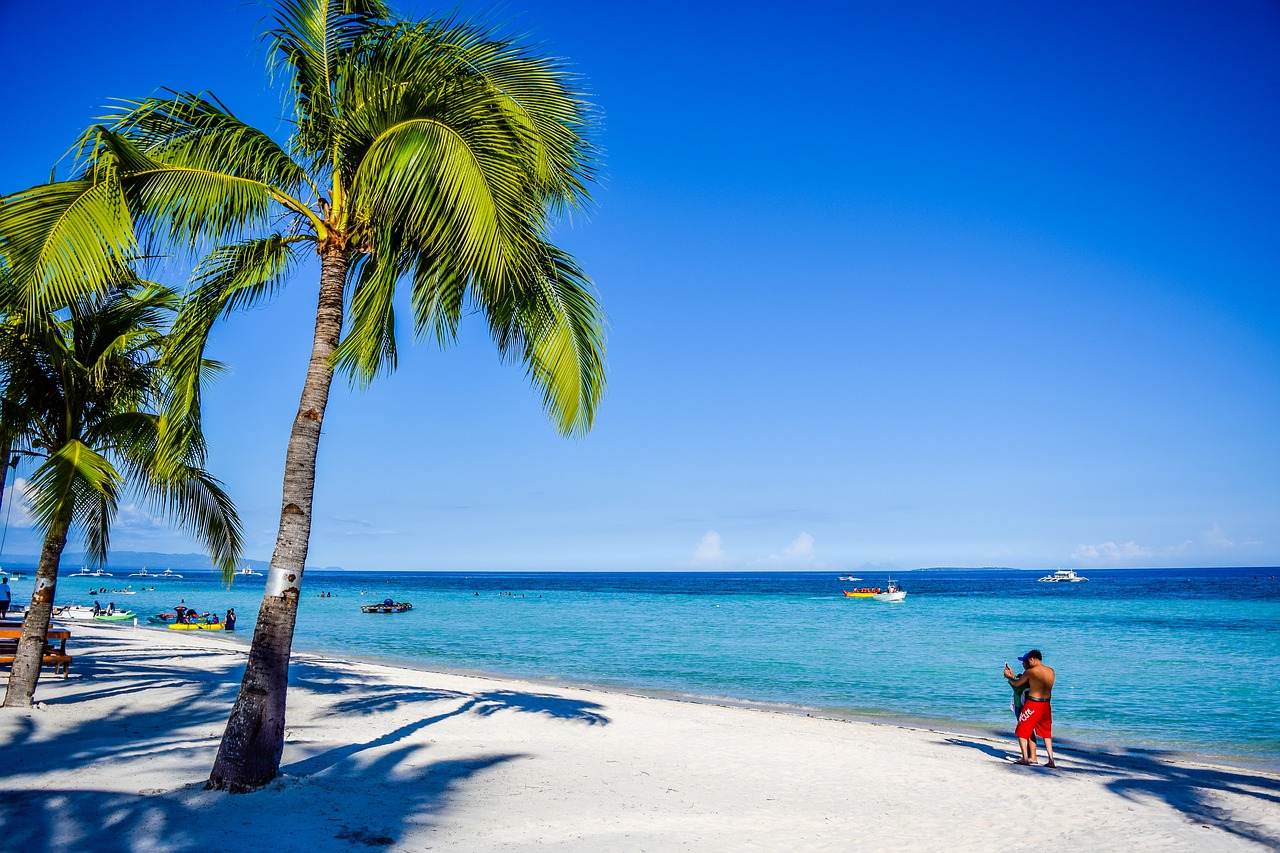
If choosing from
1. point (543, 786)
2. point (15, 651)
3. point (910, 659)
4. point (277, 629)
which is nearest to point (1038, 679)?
point (543, 786)

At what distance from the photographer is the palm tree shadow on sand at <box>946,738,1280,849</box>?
8109mm

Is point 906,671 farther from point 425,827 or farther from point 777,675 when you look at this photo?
point 425,827

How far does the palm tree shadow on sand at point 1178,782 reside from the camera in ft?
26.6

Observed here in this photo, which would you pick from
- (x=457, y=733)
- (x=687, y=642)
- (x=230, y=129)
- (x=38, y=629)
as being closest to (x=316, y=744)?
(x=457, y=733)

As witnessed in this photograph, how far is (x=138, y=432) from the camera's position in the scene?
28.2 feet

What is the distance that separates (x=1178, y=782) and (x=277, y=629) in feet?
37.2

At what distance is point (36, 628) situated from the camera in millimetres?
9219

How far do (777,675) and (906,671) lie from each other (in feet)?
14.7

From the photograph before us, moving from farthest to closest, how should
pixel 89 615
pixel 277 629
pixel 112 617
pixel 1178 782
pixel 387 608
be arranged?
1. pixel 387 608
2. pixel 89 615
3. pixel 112 617
4. pixel 1178 782
5. pixel 277 629

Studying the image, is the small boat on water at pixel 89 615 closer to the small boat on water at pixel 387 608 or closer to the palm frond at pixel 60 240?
the small boat on water at pixel 387 608

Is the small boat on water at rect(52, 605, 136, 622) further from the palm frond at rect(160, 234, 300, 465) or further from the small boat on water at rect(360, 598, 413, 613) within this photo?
the palm frond at rect(160, 234, 300, 465)

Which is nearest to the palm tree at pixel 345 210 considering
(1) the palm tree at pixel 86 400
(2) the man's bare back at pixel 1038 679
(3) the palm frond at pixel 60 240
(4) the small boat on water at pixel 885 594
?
(3) the palm frond at pixel 60 240

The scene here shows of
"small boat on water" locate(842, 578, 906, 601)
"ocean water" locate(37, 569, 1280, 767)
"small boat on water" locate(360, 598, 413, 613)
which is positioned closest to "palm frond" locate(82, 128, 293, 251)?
"ocean water" locate(37, 569, 1280, 767)

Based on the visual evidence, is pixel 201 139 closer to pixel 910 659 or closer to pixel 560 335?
pixel 560 335
